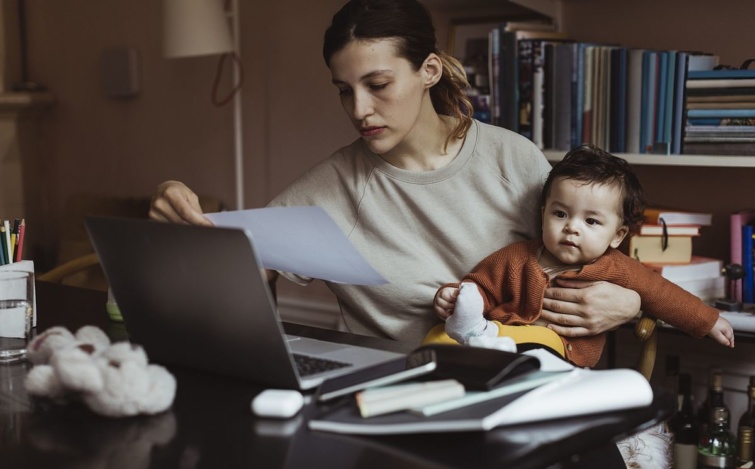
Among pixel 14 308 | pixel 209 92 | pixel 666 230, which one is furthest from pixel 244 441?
pixel 209 92

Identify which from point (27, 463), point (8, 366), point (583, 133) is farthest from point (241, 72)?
point (27, 463)

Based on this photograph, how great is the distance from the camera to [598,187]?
5.62 ft

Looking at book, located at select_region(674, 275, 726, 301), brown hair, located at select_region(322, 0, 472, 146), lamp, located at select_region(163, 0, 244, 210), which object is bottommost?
book, located at select_region(674, 275, 726, 301)

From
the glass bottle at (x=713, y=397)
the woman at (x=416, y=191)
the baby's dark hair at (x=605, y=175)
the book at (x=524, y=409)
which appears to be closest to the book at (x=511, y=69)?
the woman at (x=416, y=191)

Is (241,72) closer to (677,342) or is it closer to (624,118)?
(624,118)

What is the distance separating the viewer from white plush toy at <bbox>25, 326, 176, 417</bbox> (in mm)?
912

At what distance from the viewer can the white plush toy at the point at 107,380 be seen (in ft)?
2.99

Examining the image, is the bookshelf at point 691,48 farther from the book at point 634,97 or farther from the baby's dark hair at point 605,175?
the baby's dark hair at point 605,175

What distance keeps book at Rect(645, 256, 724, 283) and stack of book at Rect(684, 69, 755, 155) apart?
0.28m

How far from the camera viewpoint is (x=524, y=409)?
86cm

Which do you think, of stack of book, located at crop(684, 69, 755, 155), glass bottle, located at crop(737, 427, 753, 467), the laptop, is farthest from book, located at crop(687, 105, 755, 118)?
the laptop

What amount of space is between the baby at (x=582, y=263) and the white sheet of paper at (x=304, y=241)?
0.41 metres

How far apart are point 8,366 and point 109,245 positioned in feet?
0.84

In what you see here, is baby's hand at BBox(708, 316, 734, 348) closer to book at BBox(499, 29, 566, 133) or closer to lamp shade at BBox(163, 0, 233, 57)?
book at BBox(499, 29, 566, 133)
